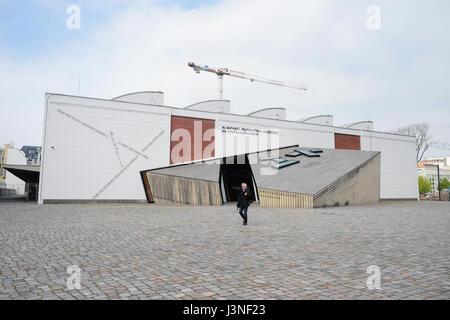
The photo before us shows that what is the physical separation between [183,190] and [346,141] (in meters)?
25.3

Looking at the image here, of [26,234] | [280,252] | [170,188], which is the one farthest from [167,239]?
[170,188]

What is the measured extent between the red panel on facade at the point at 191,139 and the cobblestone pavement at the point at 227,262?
67.3 feet

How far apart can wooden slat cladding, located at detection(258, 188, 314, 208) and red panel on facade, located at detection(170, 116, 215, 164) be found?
1307cm

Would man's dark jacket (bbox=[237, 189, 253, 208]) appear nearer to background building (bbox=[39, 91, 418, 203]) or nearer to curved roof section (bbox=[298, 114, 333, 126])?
background building (bbox=[39, 91, 418, 203])

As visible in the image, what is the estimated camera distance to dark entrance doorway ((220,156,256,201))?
25277 mm

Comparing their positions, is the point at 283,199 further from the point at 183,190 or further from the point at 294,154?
the point at 294,154

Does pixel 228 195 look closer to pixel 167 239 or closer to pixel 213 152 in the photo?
pixel 213 152

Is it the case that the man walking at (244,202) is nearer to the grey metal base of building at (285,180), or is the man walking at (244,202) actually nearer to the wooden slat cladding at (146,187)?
the grey metal base of building at (285,180)

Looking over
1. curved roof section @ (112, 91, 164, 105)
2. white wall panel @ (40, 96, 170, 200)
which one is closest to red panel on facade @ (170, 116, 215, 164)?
white wall panel @ (40, 96, 170, 200)

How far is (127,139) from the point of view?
26969mm

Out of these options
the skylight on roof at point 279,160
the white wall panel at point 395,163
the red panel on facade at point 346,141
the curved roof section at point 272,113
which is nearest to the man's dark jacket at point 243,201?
the skylight on roof at point 279,160

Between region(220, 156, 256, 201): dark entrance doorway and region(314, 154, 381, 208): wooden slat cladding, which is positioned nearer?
region(314, 154, 381, 208): wooden slat cladding

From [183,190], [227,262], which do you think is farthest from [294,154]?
[227,262]
